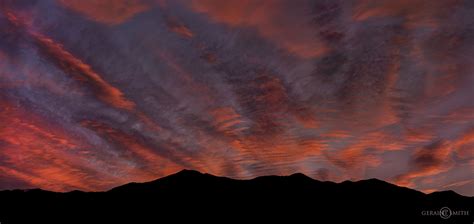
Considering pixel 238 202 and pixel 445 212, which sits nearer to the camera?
pixel 238 202

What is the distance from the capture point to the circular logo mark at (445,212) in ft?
66.7

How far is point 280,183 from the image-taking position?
71.5 feet

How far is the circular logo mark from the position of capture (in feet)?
66.7

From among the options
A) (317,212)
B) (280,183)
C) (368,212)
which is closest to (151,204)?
(280,183)

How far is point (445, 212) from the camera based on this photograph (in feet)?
68.0

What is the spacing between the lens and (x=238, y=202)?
19.5m

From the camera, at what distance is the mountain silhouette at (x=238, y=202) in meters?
16.9

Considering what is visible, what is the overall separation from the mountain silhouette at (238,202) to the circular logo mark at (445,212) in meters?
0.17

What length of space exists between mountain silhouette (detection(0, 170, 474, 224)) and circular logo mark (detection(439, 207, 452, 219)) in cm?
17

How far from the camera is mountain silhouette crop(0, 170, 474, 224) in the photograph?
16.9 meters

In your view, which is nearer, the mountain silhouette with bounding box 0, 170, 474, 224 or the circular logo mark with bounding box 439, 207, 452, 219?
the mountain silhouette with bounding box 0, 170, 474, 224

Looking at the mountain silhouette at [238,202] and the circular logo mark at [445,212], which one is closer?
the mountain silhouette at [238,202]

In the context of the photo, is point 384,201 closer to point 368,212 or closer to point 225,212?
point 368,212

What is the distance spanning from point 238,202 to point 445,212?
13.3 metres
